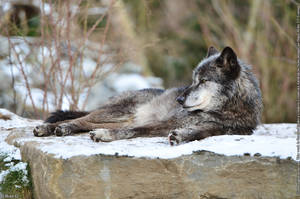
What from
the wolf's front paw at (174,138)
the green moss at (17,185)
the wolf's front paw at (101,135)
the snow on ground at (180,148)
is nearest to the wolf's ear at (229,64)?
the snow on ground at (180,148)

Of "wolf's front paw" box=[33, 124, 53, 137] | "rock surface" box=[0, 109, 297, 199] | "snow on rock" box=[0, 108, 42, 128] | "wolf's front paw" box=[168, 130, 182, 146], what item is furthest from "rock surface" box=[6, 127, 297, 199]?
"snow on rock" box=[0, 108, 42, 128]

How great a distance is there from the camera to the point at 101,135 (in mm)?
3740

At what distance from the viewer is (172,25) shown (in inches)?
565

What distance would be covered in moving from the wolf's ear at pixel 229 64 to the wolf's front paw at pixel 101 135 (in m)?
1.44

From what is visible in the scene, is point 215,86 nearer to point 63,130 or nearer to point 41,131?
point 63,130

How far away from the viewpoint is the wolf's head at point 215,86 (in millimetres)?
4039

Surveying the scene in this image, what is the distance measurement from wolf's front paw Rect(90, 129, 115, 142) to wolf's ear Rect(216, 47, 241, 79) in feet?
4.72

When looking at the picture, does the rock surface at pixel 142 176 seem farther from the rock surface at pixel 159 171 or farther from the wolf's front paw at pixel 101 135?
the wolf's front paw at pixel 101 135

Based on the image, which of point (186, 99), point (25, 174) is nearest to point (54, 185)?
point (25, 174)

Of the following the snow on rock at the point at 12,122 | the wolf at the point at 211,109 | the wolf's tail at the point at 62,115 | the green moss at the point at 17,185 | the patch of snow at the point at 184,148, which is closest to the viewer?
the patch of snow at the point at 184,148

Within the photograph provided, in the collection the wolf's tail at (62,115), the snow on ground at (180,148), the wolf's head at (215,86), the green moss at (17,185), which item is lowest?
the green moss at (17,185)

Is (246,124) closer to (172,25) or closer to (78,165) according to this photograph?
(78,165)

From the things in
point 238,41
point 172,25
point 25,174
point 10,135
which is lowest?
point 25,174

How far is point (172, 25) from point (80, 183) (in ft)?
39.0
